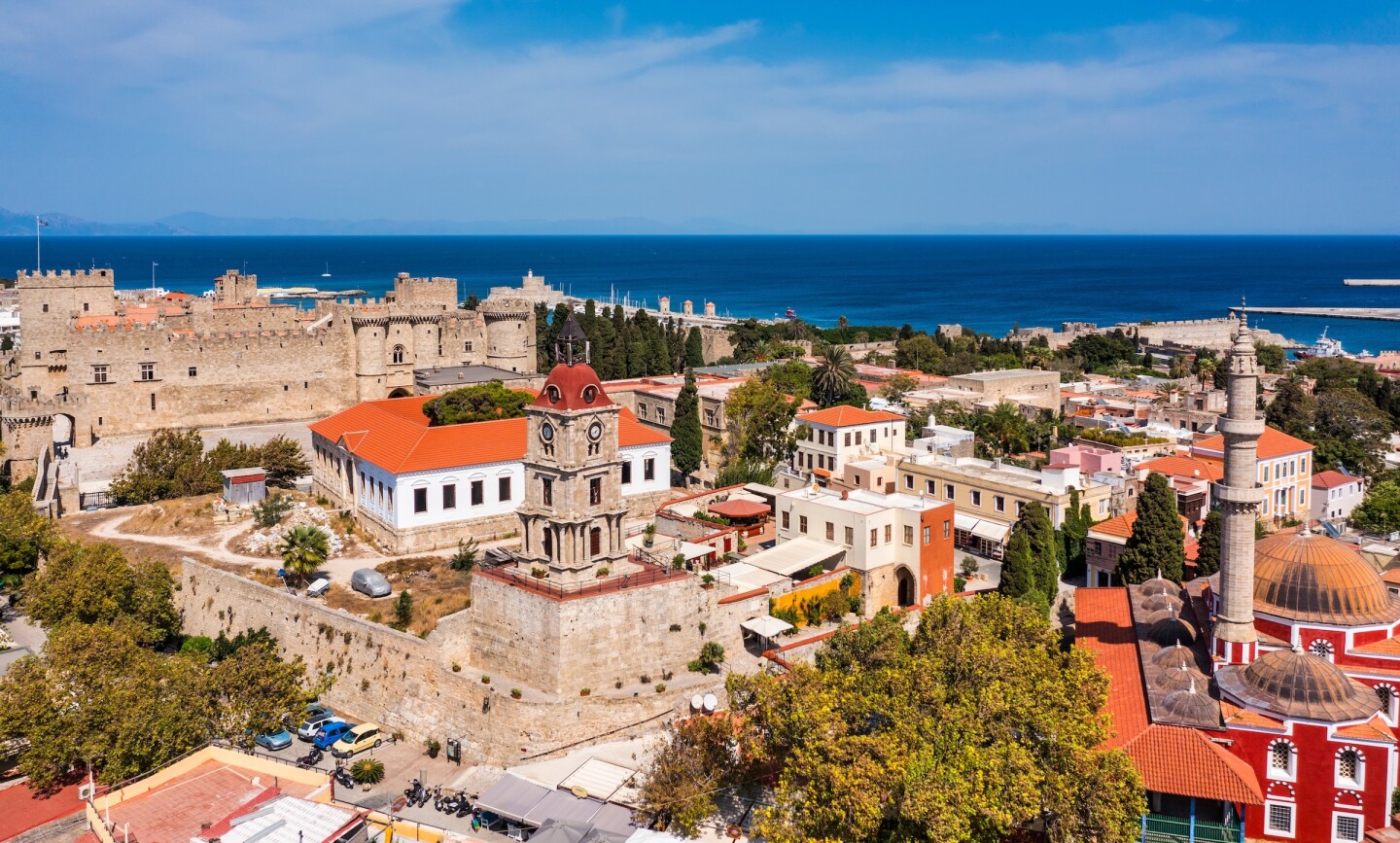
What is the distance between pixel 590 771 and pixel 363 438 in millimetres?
18734

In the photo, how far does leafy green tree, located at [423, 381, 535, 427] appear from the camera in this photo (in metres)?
41.0

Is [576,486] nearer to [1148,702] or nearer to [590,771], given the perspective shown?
[590,771]

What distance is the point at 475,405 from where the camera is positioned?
41812 mm

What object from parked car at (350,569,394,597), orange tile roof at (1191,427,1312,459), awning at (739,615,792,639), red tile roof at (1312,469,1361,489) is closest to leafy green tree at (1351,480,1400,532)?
red tile roof at (1312,469,1361,489)

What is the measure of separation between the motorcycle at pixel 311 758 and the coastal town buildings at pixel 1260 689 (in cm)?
1912

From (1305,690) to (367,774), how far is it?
69.9 feet

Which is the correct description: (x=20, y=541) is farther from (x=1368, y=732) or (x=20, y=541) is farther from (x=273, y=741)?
(x=1368, y=732)

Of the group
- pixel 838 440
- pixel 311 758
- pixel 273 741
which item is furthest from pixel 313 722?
pixel 838 440

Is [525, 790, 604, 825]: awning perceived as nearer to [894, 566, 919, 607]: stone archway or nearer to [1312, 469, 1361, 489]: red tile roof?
[894, 566, 919, 607]: stone archway

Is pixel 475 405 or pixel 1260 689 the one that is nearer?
pixel 1260 689

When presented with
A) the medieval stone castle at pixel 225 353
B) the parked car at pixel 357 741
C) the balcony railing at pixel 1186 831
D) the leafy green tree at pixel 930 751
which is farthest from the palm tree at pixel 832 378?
the balcony railing at pixel 1186 831

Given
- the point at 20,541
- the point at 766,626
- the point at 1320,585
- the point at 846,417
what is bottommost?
the point at 766,626

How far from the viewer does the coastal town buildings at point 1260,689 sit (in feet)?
75.2

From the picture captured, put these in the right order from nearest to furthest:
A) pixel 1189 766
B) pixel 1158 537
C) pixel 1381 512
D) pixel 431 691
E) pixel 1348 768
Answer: pixel 1189 766
pixel 1348 768
pixel 431 691
pixel 1158 537
pixel 1381 512
